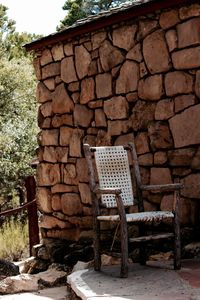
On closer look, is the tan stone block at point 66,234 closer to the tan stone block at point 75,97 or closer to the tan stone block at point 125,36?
the tan stone block at point 75,97

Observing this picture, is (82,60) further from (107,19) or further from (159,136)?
(159,136)

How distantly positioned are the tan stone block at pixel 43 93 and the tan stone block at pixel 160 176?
1.85 m

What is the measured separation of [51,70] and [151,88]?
1626 millimetres

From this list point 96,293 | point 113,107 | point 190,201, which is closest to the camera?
point 96,293

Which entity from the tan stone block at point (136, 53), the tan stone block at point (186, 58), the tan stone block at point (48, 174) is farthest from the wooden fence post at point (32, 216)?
the tan stone block at point (186, 58)

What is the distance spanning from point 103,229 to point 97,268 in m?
1.32

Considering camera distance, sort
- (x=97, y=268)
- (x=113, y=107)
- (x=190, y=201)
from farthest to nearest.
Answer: (x=113, y=107)
(x=190, y=201)
(x=97, y=268)

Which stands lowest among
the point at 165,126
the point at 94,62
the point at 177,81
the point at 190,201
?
the point at 190,201

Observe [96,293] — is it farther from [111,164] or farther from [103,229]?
[103,229]

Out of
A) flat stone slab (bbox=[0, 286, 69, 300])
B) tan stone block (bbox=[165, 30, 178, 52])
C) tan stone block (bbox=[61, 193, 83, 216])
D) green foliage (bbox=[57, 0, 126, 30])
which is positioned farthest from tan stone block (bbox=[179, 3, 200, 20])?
green foliage (bbox=[57, 0, 126, 30])

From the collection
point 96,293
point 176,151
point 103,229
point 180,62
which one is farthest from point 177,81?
point 96,293

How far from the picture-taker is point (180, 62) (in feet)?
16.6

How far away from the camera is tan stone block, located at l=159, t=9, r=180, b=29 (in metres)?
5.07

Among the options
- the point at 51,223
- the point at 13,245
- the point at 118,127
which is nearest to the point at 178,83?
the point at 118,127
